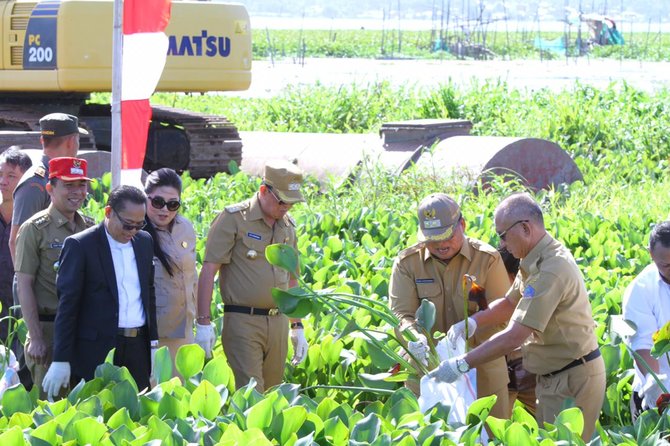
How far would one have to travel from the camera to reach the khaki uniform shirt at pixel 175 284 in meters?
6.40

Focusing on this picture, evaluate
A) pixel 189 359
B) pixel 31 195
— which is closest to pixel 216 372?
pixel 189 359

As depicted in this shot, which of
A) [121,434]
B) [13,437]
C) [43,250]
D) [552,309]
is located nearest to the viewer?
[13,437]

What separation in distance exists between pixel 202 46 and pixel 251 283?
8.75 m

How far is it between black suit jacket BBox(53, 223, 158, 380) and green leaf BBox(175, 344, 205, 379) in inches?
29.7

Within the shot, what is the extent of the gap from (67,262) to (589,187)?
930 cm

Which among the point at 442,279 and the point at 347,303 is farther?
the point at 442,279

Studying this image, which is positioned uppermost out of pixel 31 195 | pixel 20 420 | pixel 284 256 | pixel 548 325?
pixel 284 256

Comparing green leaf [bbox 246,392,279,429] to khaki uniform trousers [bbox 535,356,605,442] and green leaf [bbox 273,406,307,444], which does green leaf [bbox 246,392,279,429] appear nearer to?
green leaf [bbox 273,406,307,444]

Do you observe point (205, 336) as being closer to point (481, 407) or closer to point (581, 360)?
point (581, 360)

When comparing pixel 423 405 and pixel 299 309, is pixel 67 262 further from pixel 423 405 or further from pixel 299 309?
A: pixel 423 405

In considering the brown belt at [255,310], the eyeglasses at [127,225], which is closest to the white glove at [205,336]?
the brown belt at [255,310]

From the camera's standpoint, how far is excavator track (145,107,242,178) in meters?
15.4

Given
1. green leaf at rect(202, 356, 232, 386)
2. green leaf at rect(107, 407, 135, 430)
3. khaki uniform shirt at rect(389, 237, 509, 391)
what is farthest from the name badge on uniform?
green leaf at rect(107, 407, 135, 430)

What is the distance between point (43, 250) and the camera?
6180mm
